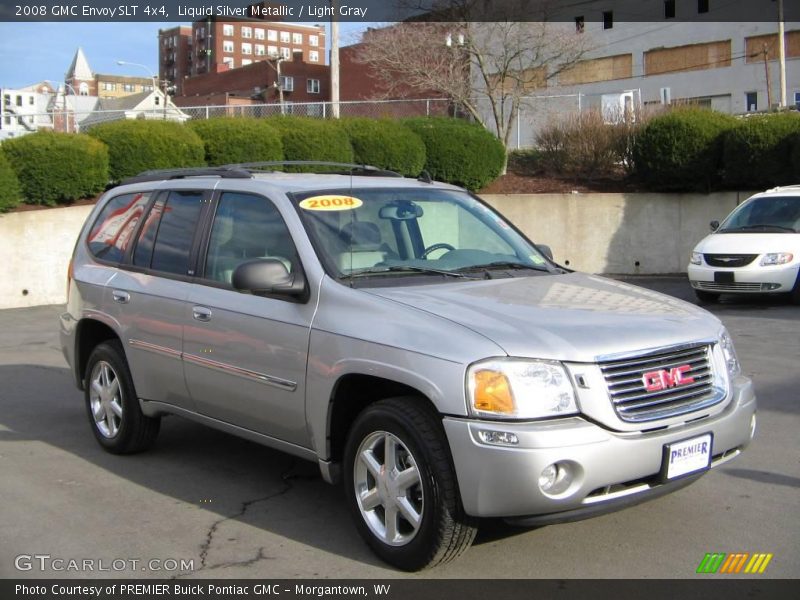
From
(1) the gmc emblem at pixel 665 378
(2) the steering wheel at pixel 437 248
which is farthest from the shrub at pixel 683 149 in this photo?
(1) the gmc emblem at pixel 665 378

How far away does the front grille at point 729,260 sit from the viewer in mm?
13805

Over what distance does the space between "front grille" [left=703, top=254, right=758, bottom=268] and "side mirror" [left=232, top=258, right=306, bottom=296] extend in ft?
34.9

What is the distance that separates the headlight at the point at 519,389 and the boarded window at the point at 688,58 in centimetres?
4992

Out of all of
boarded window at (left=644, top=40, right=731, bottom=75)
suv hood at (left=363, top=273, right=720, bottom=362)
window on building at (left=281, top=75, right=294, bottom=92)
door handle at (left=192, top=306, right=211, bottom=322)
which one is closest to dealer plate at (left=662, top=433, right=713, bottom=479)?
suv hood at (left=363, top=273, right=720, bottom=362)

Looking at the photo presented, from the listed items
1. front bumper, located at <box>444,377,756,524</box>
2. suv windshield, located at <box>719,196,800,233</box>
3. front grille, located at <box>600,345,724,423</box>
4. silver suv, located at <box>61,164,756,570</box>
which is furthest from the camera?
suv windshield, located at <box>719,196,800,233</box>

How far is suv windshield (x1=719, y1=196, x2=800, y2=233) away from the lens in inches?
566

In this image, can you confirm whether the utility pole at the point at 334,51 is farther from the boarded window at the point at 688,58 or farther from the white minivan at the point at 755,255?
the boarded window at the point at 688,58

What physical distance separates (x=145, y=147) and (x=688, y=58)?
40681mm

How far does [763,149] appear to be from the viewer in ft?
61.1

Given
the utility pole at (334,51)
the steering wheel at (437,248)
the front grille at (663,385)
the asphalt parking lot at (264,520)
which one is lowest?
the asphalt parking lot at (264,520)

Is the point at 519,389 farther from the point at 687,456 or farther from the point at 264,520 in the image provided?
the point at 264,520

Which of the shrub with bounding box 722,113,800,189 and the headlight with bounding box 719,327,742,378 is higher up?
the shrub with bounding box 722,113,800,189

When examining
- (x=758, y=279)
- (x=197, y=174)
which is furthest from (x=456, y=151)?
(x=197, y=174)

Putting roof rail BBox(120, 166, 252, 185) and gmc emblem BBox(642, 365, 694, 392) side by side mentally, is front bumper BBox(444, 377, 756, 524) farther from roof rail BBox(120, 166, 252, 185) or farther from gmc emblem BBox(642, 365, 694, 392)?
roof rail BBox(120, 166, 252, 185)
